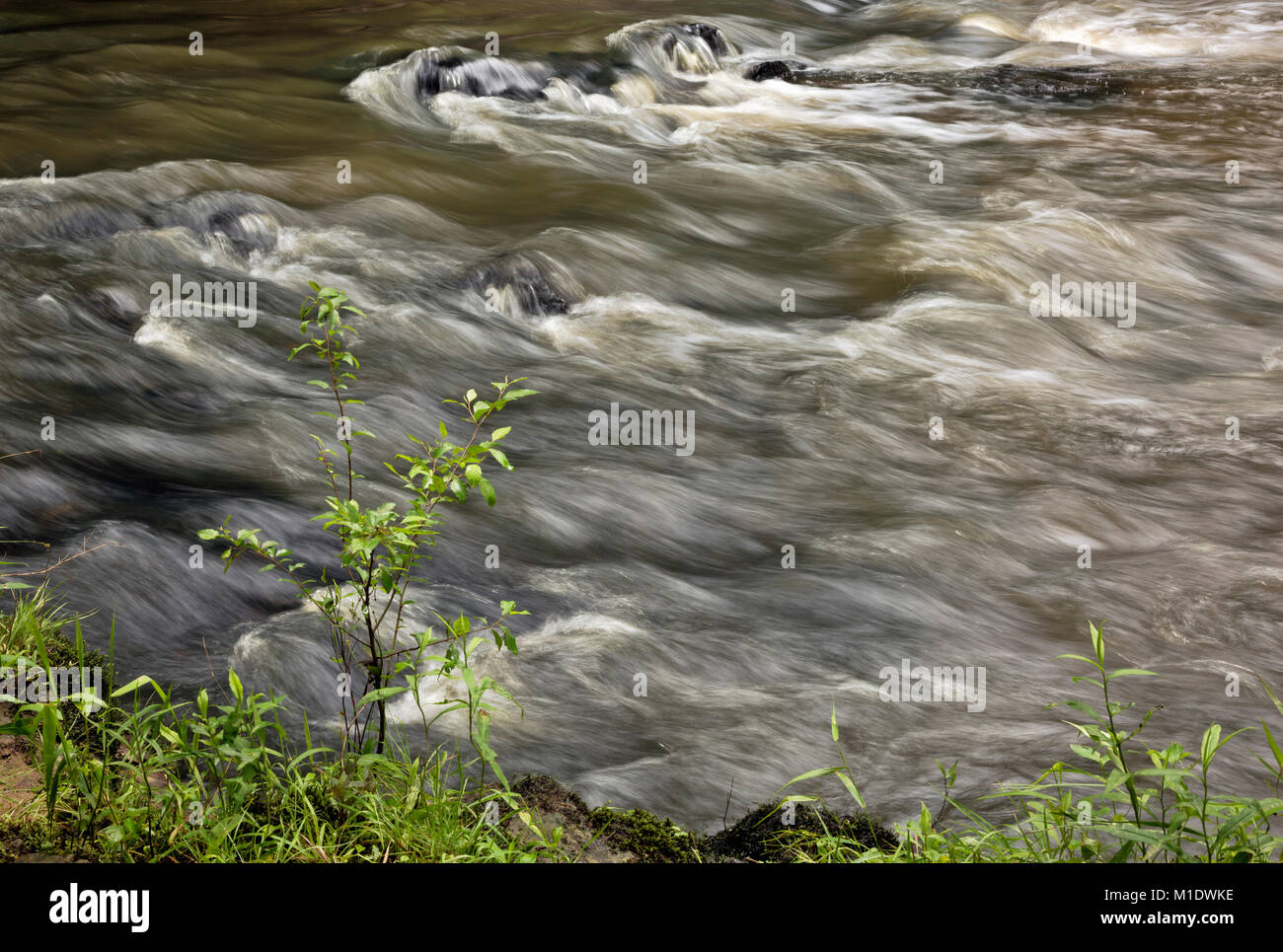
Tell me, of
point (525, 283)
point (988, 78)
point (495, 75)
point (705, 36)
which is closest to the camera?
point (525, 283)

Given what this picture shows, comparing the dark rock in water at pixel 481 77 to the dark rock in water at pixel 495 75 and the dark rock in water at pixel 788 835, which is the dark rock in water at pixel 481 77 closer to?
the dark rock in water at pixel 495 75

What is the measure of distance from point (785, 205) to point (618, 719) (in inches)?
284

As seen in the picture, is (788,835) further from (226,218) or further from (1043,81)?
(1043,81)

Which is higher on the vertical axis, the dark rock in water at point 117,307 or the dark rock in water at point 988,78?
the dark rock in water at point 988,78

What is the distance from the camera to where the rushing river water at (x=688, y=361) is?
443cm

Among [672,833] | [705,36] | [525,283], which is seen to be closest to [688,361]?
[525,283]

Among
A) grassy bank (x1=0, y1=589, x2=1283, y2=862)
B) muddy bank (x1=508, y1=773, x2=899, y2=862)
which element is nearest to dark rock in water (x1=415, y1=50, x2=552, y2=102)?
grassy bank (x1=0, y1=589, x2=1283, y2=862)

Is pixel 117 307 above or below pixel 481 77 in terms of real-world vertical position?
below

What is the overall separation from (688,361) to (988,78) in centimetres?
904

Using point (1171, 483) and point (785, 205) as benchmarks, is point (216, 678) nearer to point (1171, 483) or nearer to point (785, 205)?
point (1171, 483)

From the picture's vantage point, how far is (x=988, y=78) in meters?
14.1

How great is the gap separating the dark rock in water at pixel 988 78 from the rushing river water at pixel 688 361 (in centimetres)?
13

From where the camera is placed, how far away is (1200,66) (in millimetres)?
14289

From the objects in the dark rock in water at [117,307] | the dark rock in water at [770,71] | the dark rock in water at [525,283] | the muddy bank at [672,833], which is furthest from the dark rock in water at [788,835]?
the dark rock in water at [770,71]
